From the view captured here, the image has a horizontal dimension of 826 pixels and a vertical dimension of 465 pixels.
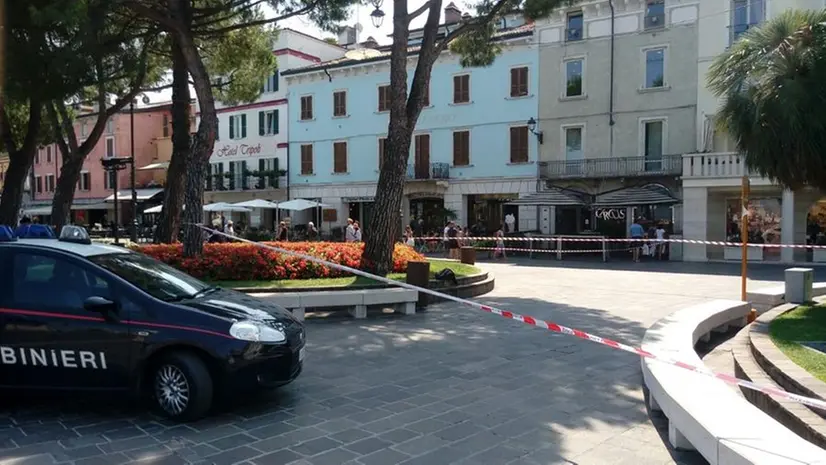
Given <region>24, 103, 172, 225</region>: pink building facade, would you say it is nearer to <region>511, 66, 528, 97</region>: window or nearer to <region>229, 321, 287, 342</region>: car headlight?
<region>511, 66, 528, 97</region>: window

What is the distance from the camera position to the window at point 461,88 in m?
32.9

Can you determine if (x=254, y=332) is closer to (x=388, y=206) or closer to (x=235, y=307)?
(x=235, y=307)

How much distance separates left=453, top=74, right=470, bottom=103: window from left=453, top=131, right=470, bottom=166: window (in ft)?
5.67

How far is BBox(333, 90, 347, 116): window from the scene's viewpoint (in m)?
36.9

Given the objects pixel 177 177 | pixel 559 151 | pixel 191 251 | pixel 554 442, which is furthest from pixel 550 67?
pixel 554 442

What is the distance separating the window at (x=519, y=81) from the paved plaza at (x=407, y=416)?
78.7 ft

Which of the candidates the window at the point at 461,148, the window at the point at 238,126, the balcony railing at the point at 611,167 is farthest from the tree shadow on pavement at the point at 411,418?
the window at the point at 238,126

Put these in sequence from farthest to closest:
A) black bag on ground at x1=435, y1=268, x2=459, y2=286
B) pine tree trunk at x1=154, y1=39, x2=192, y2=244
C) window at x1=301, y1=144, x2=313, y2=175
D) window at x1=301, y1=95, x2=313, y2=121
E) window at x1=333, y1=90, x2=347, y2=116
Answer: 1. window at x1=301, y1=144, x2=313, y2=175
2. window at x1=301, y1=95, x2=313, y2=121
3. window at x1=333, y1=90, x2=347, y2=116
4. pine tree trunk at x1=154, y1=39, x2=192, y2=244
5. black bag on ground at x1=435, y1=268, x2=459, y2=286

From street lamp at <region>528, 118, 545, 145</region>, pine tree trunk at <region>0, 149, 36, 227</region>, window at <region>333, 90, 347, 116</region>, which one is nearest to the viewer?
pine tree trunk at <region>0, 149, 36, 227</region>

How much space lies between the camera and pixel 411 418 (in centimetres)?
537

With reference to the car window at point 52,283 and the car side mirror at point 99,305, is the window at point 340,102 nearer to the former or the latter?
the car window at point 52,283

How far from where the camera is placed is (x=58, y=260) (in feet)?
18.0

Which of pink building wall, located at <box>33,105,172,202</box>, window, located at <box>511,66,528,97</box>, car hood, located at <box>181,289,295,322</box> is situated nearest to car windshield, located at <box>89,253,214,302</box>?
car hood, located at <box>181,289,295,322</box>

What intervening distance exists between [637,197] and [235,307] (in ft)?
74.1
